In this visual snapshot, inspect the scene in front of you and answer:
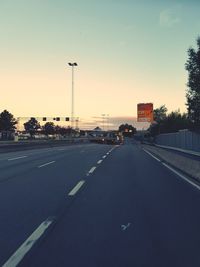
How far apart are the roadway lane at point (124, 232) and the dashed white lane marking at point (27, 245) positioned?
0.10 m

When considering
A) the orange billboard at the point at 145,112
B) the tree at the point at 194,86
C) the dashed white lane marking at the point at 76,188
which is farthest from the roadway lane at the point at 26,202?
the orange billboard at the point at 145,112

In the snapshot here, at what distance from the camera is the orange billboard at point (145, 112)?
274 ft

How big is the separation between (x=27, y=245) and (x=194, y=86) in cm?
5249

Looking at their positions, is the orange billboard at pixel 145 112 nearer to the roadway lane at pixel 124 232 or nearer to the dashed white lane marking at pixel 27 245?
the roadway lane at pixel 124 232

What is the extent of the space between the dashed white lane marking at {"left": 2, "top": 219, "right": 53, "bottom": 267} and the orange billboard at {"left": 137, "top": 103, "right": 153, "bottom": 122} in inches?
3010

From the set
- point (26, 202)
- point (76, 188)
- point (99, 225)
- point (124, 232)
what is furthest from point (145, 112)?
point (124, 232)

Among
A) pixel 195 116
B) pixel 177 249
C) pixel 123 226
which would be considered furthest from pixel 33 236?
pixel 195 116

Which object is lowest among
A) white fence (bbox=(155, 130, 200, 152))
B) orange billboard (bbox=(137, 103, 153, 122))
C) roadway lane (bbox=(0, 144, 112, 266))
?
roadway lane (bbox=(0, 144, 112, 266))

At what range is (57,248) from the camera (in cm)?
598

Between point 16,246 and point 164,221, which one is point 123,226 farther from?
point 16,246

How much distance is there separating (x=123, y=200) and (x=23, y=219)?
3053 mm

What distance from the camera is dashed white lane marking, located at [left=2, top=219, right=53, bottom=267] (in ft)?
17.4

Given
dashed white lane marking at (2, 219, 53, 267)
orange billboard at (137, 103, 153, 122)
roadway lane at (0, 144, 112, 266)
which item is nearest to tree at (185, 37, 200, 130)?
orange billboard at (137, 103, 153, 122)

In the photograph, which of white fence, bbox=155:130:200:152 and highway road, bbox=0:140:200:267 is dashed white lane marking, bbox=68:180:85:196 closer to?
highway road, bbox=0:140:200:267
